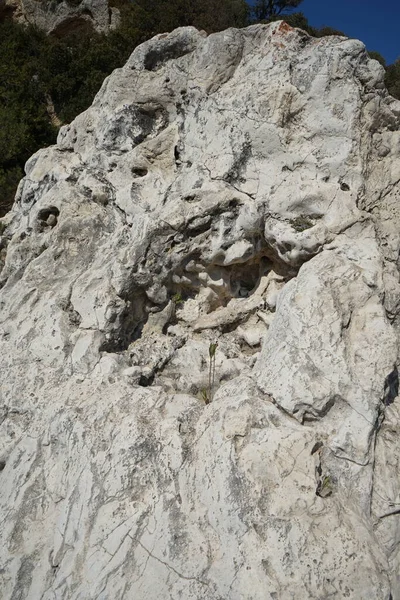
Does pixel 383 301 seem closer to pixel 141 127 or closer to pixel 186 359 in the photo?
pixel 186 359

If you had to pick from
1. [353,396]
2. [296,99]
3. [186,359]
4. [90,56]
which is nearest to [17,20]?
[90,56]

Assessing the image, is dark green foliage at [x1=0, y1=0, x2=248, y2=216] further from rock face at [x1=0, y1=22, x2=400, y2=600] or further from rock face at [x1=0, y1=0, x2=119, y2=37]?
rock face at [x1=0, y1=22, x2=400, y2=600]

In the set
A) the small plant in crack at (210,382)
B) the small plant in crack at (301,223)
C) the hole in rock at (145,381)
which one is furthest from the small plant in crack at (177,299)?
the small plant in crack at (301,223)

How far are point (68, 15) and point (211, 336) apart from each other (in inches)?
794

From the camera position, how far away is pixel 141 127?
581 centimetres

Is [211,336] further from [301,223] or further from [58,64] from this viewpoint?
[58,64]

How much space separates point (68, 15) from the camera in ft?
63.6

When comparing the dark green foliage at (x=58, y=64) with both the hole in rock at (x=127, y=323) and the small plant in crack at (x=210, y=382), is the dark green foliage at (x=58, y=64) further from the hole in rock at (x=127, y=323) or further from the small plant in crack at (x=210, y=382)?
the small plant in crack at (x=210, y=382)

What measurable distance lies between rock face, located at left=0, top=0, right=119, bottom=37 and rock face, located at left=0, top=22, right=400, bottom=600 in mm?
16150

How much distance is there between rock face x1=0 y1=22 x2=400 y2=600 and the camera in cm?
322

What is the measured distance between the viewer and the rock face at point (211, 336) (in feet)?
10.6

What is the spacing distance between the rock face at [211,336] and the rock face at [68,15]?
636 inches

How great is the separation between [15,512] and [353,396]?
9.84ft

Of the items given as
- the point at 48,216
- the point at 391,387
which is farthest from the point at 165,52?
the point at 391,387
